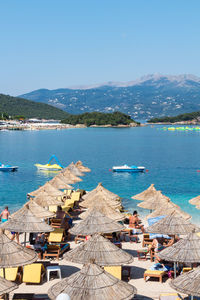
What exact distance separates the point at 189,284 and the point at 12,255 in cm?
465

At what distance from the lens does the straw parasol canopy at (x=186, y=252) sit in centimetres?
1127

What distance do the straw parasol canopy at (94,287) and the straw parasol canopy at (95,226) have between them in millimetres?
5611

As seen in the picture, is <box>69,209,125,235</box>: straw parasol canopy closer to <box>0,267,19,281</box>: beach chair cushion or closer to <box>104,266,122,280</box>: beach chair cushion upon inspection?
<box>104,266,122,280</box>: beach chair cushion

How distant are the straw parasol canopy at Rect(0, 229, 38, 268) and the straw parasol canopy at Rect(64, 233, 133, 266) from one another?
1.07m

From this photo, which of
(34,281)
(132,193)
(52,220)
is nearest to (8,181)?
(132,193)

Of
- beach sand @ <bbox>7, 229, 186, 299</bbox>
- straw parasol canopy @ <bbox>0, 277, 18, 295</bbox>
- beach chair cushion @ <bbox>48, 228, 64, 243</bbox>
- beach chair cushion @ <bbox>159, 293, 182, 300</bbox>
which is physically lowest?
beach sand @ <bbox>7, 229, 186, 299</bbox>

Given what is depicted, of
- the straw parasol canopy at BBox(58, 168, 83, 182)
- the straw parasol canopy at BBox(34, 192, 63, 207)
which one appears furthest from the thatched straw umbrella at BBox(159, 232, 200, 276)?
the straw parasol canopy at BBox(58, 168, 83, 182)

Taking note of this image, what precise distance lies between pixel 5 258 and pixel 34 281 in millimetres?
2312

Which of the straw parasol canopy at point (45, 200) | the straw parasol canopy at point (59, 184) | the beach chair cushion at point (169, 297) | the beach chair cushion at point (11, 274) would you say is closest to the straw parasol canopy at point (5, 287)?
the beach chair cushion at point (11, 274)

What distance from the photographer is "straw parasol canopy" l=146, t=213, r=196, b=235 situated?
14.3 m

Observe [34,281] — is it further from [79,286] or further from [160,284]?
[79,286]

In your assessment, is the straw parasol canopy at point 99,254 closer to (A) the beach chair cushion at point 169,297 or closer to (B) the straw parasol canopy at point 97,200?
(A) the beach chair cushion at point 169,297

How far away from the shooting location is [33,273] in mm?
12836

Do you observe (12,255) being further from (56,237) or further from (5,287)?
(56,237)
